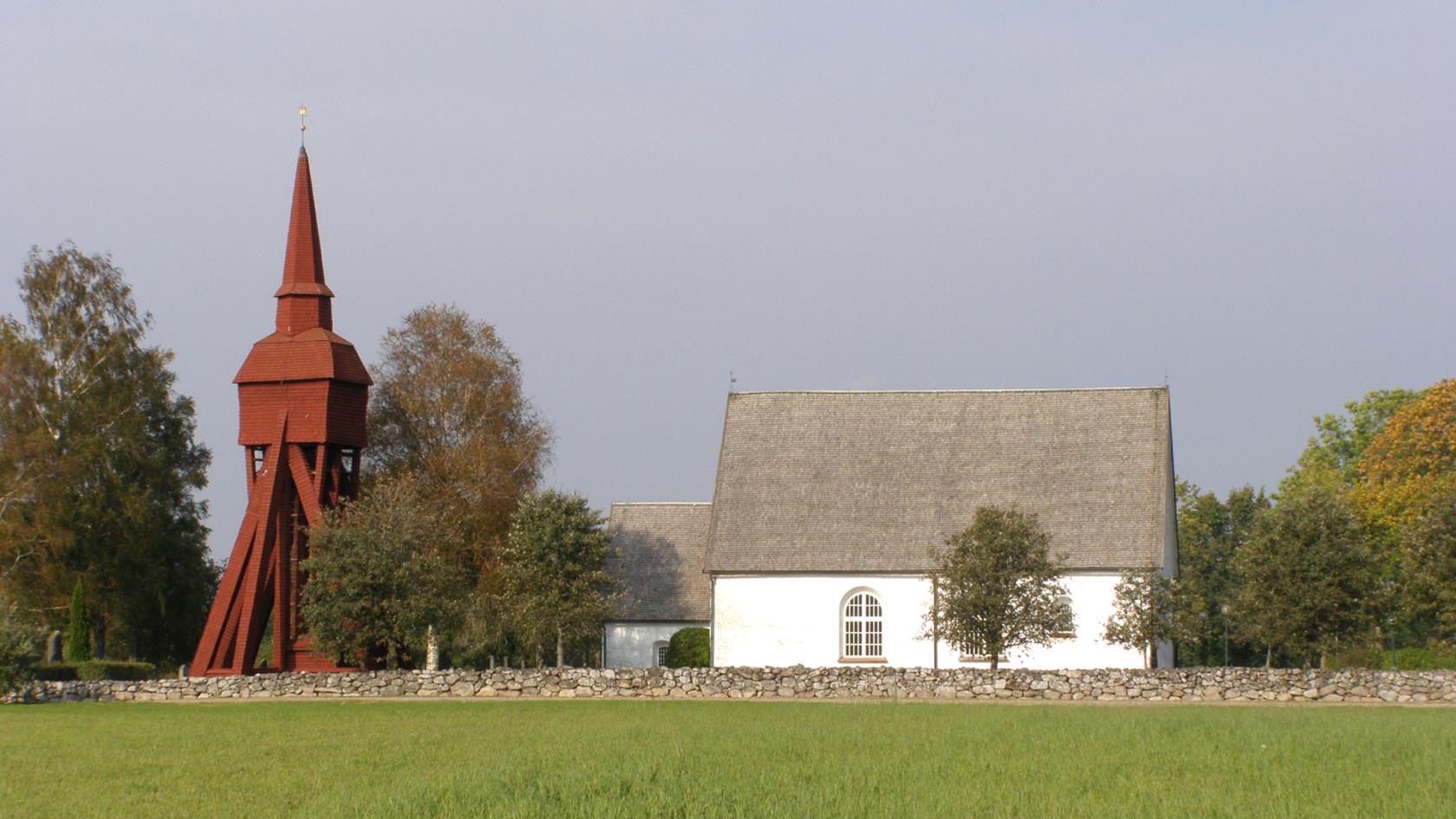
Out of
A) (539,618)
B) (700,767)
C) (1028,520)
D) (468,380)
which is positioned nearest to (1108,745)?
(700,767)

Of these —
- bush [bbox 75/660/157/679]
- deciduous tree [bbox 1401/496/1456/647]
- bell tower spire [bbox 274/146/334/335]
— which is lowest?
bush [bbox 75/660/157/679]

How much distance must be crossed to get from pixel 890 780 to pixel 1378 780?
6015 mm

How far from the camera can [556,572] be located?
152ft

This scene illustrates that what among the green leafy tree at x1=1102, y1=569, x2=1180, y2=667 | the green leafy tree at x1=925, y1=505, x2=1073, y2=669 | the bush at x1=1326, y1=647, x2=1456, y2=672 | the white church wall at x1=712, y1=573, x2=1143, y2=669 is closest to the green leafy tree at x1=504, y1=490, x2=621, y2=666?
the white church wall at x1=712, y1=573, x2=1143, y2=669

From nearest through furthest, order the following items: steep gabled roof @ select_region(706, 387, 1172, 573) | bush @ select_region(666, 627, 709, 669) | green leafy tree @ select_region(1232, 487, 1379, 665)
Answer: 1. green leafy tree @ select_region(1232, 487, 1379, 665)
2. steep gabled roof @ select_region(706, 387, 1172, 573)
3. bush @ select_region(666, 627, 709, 669)

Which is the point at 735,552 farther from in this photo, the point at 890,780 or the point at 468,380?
the point at 890,780

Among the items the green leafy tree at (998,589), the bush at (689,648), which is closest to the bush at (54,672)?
the bush at (689,648)

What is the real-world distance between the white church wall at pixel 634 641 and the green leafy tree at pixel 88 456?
703 inches

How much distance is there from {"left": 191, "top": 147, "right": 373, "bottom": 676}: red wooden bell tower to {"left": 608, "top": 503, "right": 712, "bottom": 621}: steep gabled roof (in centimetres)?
1027

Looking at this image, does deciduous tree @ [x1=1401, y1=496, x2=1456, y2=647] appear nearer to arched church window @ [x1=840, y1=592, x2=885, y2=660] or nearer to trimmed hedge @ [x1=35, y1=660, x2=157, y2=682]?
arched church window @ [x1=840, y1=592, x2=885, y2=660]

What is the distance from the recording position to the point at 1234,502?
75.1 metres

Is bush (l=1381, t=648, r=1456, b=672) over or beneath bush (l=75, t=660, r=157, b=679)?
over

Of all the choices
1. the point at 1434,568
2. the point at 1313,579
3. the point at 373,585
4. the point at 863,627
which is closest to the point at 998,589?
the point at 863,627

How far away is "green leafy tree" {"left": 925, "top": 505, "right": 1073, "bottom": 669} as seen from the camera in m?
42.1
